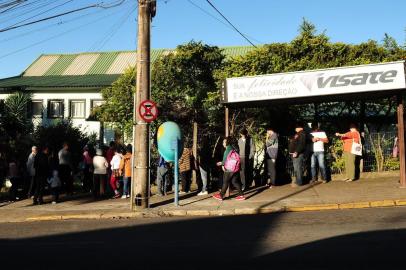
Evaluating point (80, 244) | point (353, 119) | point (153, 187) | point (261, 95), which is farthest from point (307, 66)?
point (80, 244)

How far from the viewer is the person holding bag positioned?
1407cm

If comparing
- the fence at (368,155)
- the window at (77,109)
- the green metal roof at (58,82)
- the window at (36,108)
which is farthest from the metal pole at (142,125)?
the window at (36,108)

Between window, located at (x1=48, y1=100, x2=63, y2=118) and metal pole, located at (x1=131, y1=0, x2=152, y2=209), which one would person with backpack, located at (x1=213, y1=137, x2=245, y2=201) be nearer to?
metal pole, located at (x1=131, y1=0, x2=152, y2=209)

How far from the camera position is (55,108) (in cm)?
3225

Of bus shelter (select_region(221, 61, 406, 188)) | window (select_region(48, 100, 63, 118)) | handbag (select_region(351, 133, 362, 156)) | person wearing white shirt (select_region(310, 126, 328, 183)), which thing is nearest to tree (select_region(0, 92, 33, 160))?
window (select_region(48, 100, 63, 118))

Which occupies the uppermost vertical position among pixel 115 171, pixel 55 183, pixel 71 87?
pixel 71 87

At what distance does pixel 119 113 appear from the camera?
64.9 feet

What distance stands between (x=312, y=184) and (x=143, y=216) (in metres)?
5.46

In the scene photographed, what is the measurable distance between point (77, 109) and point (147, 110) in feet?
69.5

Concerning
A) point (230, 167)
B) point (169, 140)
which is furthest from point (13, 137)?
point (230, 167)

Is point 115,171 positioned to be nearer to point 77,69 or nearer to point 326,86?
point 326,86

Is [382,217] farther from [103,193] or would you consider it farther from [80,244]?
[103,193]

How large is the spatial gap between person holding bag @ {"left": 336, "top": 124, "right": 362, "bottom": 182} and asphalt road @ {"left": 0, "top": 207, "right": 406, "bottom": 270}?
398 cm

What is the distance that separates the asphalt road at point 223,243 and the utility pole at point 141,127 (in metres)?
1.67
